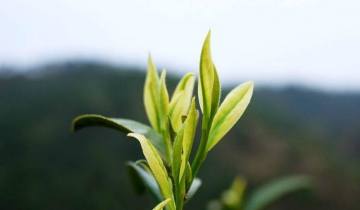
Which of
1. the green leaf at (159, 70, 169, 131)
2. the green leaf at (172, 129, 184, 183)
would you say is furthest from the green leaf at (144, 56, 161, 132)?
the green leaf at (172, 129, 184, 183)

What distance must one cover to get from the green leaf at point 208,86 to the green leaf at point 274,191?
26.3 inches

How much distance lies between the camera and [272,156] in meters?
6.46

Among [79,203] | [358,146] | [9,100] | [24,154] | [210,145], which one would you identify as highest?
[210,145]

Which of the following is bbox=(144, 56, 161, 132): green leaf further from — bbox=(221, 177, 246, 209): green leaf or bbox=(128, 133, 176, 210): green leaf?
bbox=(221, 177, 246, 209): green leaf

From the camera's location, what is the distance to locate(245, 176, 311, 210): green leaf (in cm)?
131

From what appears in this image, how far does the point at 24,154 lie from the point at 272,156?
2.69 meters

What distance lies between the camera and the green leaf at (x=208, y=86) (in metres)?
0.63

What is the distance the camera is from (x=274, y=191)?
4.63 ft

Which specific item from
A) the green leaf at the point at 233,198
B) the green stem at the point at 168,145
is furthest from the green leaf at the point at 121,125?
the green leaf at the point at 233,198

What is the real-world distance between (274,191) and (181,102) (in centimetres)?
75

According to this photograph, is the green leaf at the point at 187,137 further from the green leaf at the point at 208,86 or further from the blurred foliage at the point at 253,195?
the blurred foliage at the point at 253,195

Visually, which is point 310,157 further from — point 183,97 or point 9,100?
point 183,97

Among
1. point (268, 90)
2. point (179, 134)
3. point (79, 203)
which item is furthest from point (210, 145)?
point (268, 90)

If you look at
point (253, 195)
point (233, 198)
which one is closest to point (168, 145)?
point (233, 198)
